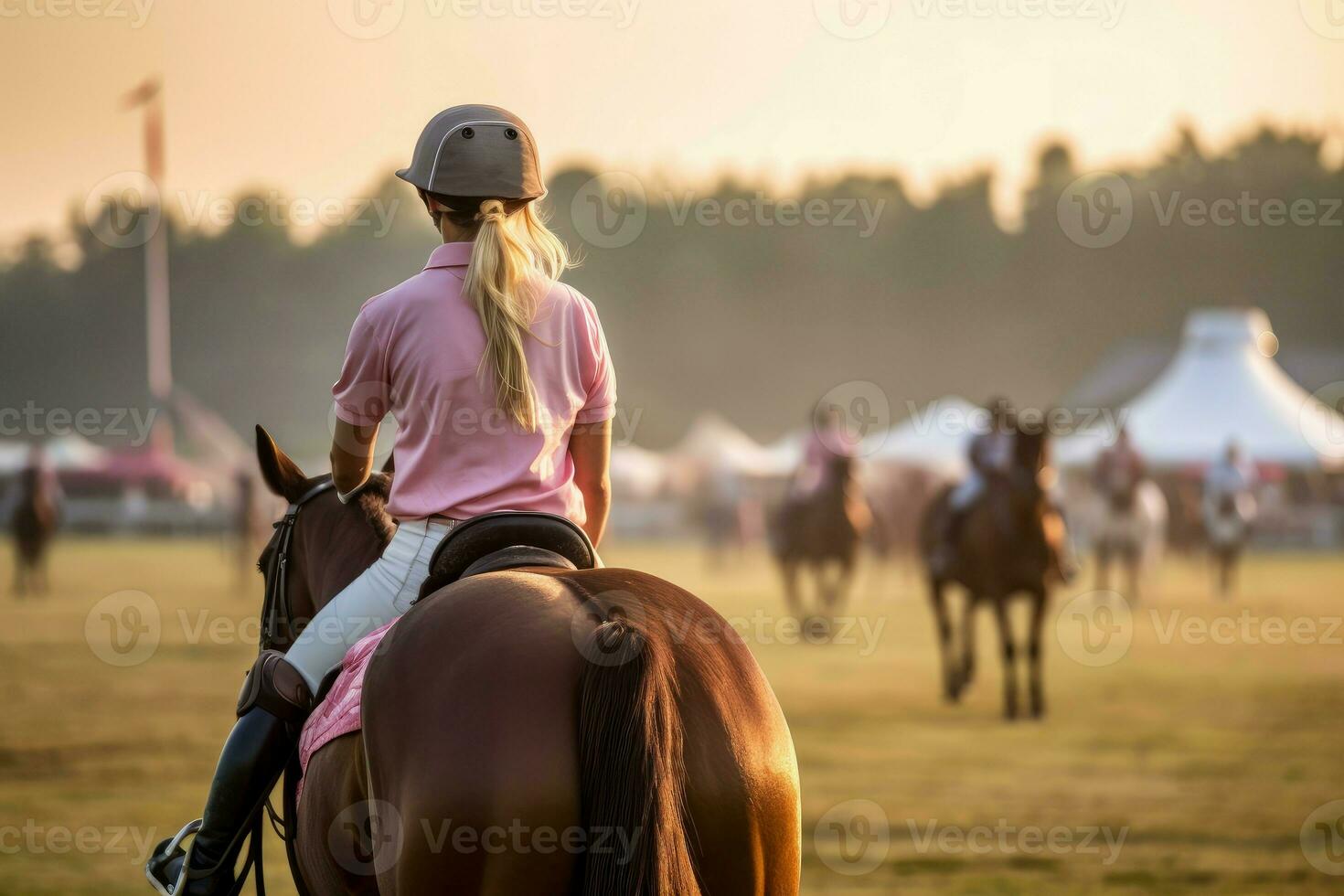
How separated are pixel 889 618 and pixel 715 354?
53774 millimetres

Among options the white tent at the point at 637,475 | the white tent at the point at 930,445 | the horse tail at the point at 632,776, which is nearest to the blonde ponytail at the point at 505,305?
the horse tail at the point at 632,776

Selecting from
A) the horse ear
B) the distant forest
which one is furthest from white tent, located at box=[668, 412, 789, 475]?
the horse ear

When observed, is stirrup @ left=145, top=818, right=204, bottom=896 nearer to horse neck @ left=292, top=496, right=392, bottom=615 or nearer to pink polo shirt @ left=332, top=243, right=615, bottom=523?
horse neck @ left=292, top=496, right=392, bottom=615

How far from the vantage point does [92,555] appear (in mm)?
34219

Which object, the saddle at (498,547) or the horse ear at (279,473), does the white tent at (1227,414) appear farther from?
the saddle at (498,547)

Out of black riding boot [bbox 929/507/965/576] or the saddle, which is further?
black riding boot [bbox 929/507/965/576]

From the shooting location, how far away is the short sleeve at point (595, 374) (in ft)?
10.3

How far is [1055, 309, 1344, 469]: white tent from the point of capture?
3556 centimetres

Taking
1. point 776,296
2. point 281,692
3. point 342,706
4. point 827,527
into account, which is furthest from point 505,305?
point 776,296

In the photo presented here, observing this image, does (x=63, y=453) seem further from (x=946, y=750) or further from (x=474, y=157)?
(x=474, y=157)

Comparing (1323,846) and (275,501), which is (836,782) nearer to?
(1323,846)

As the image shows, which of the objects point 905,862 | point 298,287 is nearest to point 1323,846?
point 905,862

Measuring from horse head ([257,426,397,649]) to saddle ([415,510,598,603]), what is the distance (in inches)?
27.1

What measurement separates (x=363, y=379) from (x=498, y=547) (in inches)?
18.5
